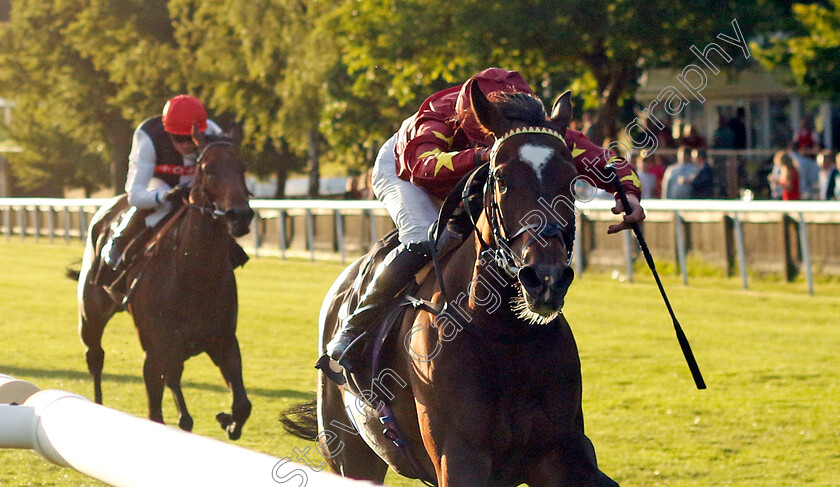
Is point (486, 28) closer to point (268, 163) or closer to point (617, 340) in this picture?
point (617, 340)

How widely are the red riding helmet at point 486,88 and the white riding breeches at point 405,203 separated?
0.45m

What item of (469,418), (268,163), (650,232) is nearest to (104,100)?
(268,163)

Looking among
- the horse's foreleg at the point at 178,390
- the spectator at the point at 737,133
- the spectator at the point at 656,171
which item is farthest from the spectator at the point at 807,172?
the horse's foreleg at the point at 178,390

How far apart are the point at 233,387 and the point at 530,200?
3.64 meters

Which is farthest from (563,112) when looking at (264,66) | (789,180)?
(264,66)

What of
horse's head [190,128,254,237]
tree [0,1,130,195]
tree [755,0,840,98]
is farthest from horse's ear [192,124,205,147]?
tree [0,1,130,195]

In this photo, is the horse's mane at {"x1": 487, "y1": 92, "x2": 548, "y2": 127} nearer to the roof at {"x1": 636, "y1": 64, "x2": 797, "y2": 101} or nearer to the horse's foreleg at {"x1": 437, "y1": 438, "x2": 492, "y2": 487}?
the horse's foreleg at {"x1": 437, "y1": 438, "x2": 492, "y2": 487}

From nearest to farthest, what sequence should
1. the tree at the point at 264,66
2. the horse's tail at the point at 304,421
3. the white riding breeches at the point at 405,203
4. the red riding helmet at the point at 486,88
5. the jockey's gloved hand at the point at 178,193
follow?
1. the red riding helmet at the point at 486,88
2. the white riding breeches at the point at 405,203
3. the horse's tail at the point at 304,421
4. the jockey's gloved hand at the point at 178,193
5. the tree at the point at 264,66

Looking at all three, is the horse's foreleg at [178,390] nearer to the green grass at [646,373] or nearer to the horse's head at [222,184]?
the green grass at [646,373]

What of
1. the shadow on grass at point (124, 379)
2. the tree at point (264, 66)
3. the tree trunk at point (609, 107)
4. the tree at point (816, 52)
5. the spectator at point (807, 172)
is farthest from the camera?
the tree at point (264, 66)

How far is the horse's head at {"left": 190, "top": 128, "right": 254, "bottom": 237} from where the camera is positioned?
6293 millimetres

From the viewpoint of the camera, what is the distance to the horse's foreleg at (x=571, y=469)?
3.34 m

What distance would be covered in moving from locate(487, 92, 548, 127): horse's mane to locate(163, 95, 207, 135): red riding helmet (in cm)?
369

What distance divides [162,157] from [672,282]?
26.9 feet
